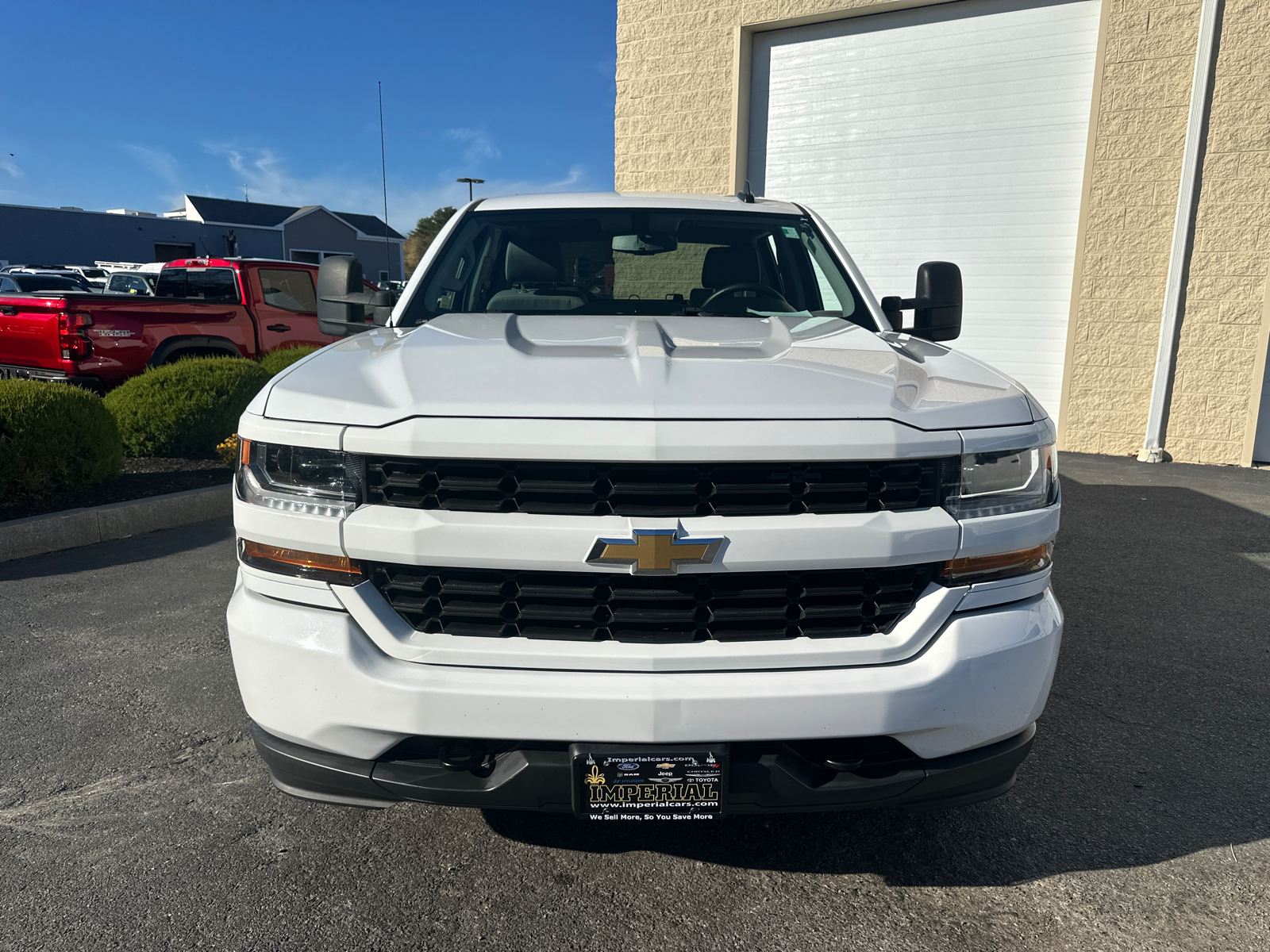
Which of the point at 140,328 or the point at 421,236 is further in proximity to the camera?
the point at 421,236

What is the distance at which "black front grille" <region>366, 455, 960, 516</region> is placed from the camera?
1.87 m

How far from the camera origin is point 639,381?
6.44ft

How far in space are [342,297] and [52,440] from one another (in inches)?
157

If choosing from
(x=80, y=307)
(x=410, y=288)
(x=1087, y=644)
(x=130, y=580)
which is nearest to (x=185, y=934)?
(x=410, y=288)

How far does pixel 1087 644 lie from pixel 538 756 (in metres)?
3.04

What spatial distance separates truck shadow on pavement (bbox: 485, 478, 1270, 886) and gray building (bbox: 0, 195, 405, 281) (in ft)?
155

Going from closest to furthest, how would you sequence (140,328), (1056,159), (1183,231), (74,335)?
(74,335) < (1183,231) < (140,328) < (1056,159)

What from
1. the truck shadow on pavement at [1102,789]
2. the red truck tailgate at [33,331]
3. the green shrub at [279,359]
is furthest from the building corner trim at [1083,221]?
the red truck tailgate at [33,331]

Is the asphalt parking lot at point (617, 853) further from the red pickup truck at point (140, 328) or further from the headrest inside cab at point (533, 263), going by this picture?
the red pickup truck at point (140, 328)

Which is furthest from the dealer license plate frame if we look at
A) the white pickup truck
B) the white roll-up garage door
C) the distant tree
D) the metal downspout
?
the distant tree

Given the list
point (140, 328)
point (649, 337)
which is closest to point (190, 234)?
point (140, 328)

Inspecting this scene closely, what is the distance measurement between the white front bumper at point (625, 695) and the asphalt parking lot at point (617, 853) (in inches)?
21.3

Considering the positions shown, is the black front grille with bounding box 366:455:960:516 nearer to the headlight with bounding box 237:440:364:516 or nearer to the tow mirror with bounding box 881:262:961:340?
the headlight with bounding box 237:440:364:516

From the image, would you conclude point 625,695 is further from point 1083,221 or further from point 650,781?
point 1083,221
